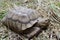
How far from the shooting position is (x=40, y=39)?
3000mm

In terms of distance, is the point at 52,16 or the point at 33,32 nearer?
the point at 33,32

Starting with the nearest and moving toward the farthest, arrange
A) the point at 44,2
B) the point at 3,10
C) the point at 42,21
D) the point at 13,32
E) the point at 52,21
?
the point at 42,21, the point at 13,32, the point at 52,21, the point at 3,10, the point at 44,2

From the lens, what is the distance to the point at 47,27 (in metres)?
3.05

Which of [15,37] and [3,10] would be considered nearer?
[15,37]

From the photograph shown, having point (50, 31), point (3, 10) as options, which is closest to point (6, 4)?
point (3, 10)

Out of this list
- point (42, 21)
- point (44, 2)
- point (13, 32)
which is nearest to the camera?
point (42, 21)

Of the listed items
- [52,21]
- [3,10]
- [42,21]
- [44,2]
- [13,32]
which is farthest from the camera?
[44,2]

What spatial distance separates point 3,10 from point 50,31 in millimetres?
924

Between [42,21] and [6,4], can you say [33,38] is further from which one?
[6,4]

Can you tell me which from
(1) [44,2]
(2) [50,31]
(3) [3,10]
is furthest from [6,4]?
(2) [50,31]

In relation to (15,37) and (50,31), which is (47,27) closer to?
(50,31)

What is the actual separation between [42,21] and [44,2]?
3.30 feet

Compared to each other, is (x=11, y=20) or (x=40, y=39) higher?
(x=11, y=20)

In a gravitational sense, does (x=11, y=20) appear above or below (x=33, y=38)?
above
